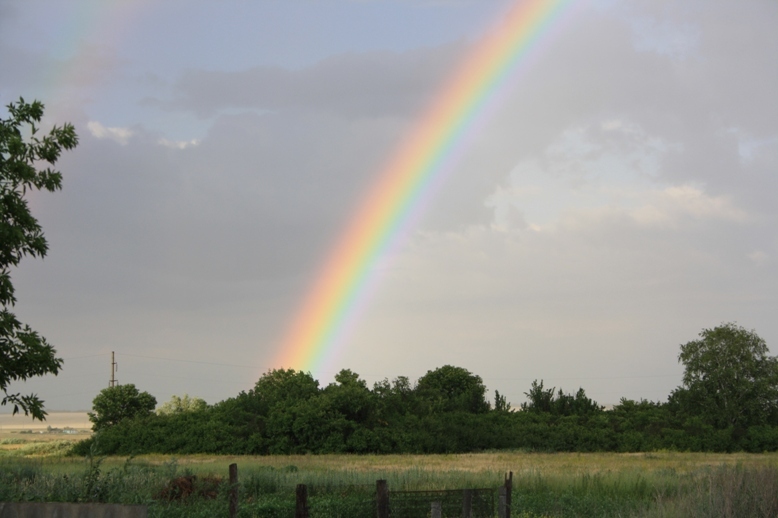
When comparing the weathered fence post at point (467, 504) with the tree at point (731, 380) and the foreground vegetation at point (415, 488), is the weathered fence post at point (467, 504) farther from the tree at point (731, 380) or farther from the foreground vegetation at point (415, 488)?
the tree at point (731, 380)

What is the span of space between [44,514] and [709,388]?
7289cm

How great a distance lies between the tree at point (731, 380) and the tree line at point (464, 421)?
90 mm

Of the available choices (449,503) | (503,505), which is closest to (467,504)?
(503,505)

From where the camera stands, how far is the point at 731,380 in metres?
69.4

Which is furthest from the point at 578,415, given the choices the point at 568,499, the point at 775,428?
the point at 568,499

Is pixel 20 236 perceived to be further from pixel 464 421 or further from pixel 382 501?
pixel 464 421

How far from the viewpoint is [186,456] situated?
56000 millimetres

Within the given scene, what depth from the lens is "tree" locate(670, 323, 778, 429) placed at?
227 feet

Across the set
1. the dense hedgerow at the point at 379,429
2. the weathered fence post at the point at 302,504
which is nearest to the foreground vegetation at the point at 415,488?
the weathered fence post at the point at 302,504

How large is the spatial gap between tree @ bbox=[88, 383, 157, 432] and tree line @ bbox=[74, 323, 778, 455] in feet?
53.6

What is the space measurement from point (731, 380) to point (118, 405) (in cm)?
6170

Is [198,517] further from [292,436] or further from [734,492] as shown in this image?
[292,436]

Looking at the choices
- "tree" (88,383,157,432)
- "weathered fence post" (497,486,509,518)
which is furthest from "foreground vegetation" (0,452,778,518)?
"tree" (88,383,157,432)

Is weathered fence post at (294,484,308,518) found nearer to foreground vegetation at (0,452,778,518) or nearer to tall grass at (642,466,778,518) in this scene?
foreground vegetation at (0,452,778,518)
